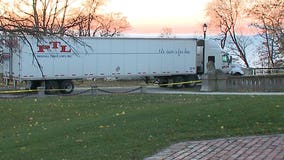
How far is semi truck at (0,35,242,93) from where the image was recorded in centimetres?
3194

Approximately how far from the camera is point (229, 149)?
8578mm

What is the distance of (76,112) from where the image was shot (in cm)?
1794

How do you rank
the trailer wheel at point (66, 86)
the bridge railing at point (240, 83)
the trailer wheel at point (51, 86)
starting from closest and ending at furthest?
the bridge railing at point (240, 83) < the trailer wheel at point (51, 86) < the trailer wheel at point (66, 86)

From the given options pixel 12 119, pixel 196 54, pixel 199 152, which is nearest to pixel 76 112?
pixel 12 119

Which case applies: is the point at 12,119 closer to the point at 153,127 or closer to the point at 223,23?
the point at 153,127

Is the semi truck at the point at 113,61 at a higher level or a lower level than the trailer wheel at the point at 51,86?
higher

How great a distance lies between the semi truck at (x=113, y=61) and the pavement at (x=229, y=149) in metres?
20.2

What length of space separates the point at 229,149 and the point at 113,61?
88.2 feet

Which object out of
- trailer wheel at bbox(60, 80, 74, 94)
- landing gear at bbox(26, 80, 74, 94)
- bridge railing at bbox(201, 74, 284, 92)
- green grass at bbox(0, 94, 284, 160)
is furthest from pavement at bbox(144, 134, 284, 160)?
trailer wheel at bbox(60, 80, 74, 94)

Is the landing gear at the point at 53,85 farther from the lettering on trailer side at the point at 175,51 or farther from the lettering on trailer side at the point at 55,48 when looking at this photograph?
the lettering on trailer side at the point at 175,51

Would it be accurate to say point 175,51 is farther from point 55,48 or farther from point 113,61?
point 55,48

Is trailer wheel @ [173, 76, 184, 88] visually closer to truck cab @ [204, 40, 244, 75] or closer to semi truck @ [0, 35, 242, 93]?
semi truck @ [0, 35, 242, 93]

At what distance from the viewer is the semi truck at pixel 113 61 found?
31.9 m

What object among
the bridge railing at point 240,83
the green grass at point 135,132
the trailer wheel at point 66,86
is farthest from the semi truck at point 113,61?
the green grass at point 135,132
